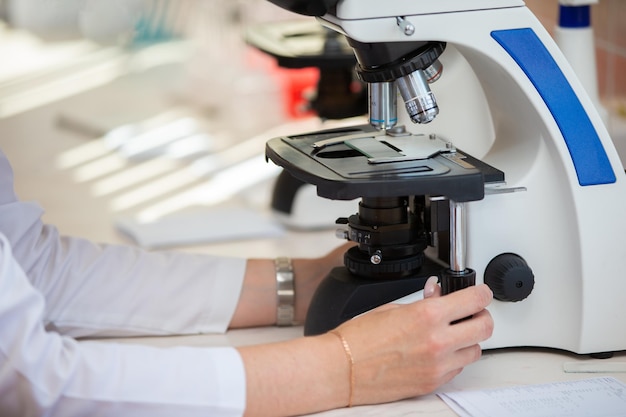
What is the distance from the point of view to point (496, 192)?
3.70ft

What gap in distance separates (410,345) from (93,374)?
321 mm

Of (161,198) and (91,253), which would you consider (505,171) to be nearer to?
(91,253)

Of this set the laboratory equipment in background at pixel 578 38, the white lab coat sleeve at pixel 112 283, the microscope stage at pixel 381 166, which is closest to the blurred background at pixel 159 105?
the laboratory equipment in background at pixel 578 38

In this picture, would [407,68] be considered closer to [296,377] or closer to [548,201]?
[548,201]

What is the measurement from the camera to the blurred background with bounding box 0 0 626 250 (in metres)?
1.92

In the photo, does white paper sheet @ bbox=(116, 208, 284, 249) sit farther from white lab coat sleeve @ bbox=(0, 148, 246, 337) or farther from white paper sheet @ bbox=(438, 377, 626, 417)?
white paper sheet @ bbox=(438, 377, 626, 417)

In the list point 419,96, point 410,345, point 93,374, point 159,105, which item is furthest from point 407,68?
point 159,105

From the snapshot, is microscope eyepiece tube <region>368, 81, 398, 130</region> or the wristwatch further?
the wristwatch

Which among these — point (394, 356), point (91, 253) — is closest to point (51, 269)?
point (91, 253)

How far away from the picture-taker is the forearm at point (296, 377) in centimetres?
99

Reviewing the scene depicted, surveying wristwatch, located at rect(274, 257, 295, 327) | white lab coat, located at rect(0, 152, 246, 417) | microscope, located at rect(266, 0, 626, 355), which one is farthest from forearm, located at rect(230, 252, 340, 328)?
white lab coat, located at rect(0, 152, 246, 417)

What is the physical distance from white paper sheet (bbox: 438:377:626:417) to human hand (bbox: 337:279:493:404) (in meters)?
0.04

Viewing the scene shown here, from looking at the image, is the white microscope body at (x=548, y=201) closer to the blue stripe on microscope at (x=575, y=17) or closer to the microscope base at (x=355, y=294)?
the microscope base at (x=355, y=294)

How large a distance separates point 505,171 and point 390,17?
0.25m
